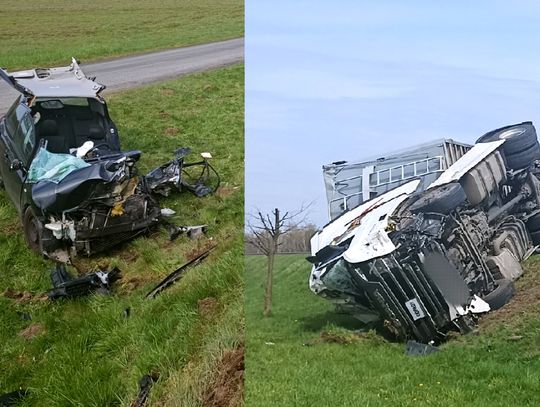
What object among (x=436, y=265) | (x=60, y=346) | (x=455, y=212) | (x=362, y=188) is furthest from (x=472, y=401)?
(x=60, y=346)

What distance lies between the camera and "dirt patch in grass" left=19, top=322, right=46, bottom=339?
16.6 feet

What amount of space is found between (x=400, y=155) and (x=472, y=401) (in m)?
0.83

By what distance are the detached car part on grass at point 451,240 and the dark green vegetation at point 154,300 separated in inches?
40.5

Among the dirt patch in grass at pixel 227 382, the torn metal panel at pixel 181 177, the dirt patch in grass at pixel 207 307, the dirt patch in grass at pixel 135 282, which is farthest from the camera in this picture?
the torn metal panel at pixel 181 177

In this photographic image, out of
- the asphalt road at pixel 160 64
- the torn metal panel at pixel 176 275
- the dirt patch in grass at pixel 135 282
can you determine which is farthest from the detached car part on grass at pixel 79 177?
the torn metal panel at pixel 176 275

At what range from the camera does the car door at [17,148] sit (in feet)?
19.4

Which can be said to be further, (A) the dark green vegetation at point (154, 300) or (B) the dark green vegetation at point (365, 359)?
(A) the dark green vegetation at point (154, 300)

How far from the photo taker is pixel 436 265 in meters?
2.67

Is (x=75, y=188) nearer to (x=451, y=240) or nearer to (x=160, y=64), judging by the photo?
(x=160, y=64)

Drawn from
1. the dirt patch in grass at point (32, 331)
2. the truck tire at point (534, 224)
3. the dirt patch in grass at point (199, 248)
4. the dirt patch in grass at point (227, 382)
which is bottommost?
the dirt patch in grass at point (32, 331)

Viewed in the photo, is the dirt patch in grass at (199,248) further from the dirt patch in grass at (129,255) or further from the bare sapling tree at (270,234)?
the bare sapling tree at (270,234)

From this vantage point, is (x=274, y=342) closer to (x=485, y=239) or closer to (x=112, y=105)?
(x=485, y=239)

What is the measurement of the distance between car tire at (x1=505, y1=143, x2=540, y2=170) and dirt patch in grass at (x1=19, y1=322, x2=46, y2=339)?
134 inches

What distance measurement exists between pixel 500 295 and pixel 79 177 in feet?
11.8
